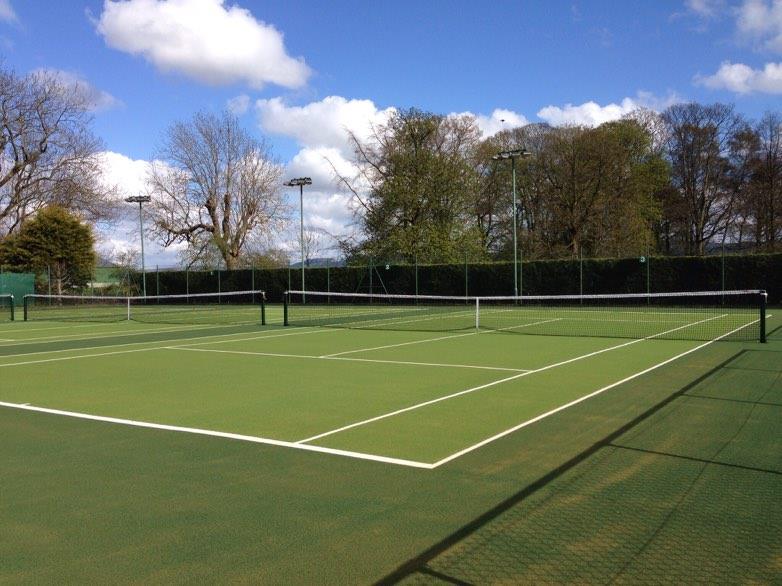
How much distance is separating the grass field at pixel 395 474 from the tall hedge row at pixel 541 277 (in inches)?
839

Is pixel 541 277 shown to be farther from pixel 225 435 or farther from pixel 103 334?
pixel 225 435

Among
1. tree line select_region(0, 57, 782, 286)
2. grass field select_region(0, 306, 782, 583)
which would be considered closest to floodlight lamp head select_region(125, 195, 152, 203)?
tree line select_region(0, 57, 782, 286)

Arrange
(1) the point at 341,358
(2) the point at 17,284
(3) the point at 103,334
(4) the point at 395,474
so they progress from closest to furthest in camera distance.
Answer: (4) the point at 395,474 < (1) the point at 341,358 < (3) the point at 103,334 < (2) the point at 17,284

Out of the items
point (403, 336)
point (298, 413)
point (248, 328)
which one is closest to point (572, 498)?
point (298, 413)

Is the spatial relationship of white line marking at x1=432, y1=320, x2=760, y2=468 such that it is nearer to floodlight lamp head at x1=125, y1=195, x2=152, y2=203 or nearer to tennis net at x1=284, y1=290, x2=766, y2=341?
tennis net at x1=284, y1=290, x2=766, y2=341

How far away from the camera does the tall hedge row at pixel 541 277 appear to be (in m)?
30.8

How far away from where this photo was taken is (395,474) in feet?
17.9

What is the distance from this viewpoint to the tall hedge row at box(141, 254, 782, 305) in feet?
101

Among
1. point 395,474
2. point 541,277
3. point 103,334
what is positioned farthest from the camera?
point 541,277

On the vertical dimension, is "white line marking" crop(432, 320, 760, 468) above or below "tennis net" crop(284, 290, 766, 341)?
below

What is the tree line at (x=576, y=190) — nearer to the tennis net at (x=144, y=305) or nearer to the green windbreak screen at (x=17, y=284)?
the tennis net at (x=144, y=305)

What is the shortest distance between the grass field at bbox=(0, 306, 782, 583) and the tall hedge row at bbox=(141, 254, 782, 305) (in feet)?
69.9

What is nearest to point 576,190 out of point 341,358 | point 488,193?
point 488,193

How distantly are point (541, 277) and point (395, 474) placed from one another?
31.0m
